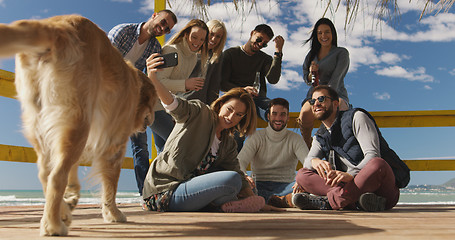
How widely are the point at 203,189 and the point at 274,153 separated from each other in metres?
1.20

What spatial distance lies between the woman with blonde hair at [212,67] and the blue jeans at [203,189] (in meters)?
1.11

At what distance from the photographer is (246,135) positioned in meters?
2.65

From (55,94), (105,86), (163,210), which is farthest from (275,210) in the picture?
(55,94)

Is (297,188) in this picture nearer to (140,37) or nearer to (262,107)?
(262,107)

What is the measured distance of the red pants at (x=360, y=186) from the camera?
8.07ft

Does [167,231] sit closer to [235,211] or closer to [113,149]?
[113,149]

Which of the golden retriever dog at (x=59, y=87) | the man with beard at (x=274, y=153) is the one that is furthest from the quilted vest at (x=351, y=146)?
the golden retriever dog at (x=59, y=87)

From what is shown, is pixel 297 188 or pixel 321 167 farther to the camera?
pixel 297 188

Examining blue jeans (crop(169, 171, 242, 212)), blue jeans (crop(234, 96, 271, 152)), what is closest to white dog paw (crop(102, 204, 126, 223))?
blue jeans (crop(169, 171, 242, 212))

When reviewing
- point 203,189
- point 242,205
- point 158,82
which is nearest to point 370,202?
point 242,205

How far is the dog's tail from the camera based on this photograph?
1.08 m

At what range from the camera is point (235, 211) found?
7.71ft

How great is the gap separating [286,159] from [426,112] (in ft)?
6.63

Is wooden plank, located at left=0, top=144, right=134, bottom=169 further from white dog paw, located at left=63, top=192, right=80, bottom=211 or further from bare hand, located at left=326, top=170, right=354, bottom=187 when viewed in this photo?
bare hand, located at left=326, top=170, right=354, bottom=187
